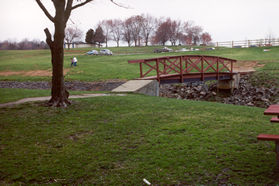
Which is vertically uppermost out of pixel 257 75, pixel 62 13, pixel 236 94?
pixel 62 13

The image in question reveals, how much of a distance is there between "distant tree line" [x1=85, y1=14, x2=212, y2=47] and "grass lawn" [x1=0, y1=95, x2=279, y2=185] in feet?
220

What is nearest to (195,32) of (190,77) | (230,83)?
(230,83)

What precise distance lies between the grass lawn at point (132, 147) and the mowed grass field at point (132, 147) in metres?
0.02

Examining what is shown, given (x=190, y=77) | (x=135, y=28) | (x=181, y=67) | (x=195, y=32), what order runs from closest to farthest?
(x=181, y=67) → (x=190, y=77) → (x=135, y=28) → (x=195, y=32)

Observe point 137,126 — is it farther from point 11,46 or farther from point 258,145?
point 11,46

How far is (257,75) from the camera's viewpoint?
23.9 meters

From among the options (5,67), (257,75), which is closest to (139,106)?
(257,75)

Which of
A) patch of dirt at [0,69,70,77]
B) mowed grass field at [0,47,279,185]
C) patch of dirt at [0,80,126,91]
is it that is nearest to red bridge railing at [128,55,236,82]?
patch of dirt at [0,80,126,91]

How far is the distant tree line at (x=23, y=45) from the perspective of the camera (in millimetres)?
82275

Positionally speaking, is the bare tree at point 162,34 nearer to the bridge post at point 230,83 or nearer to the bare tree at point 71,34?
the bare tree at point 71,34

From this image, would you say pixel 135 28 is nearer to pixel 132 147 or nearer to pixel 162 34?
pixel 162 34

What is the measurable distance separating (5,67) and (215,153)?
3322 cm

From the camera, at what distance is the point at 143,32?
79.4 m

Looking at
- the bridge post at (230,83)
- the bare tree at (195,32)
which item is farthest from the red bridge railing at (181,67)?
the bare tree at (195,32)
